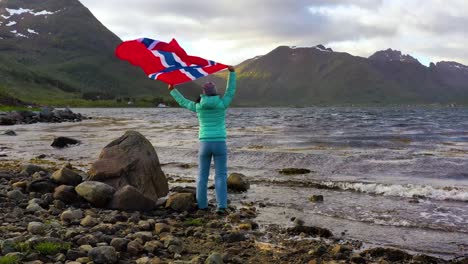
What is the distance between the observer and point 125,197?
12.5 meters

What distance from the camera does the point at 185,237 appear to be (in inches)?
400

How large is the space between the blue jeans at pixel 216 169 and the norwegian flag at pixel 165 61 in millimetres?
2140

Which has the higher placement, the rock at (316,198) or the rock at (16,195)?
the rock at (16,195)

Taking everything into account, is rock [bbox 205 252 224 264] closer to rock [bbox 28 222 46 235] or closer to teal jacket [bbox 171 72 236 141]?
rock [bbox 28 222 46 235]

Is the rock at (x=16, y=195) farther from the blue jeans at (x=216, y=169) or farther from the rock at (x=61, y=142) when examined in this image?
the rock at (x=61, y=142)

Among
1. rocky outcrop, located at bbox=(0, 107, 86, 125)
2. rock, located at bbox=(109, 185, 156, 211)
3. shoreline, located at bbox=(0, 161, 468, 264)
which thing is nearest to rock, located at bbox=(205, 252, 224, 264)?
shoreline, located at bbox=(0, 161, 468, 264)

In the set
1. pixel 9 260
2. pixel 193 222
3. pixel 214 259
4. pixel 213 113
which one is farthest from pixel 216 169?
pixel 9 260

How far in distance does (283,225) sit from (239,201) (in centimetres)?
319

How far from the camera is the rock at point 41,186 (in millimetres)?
13836

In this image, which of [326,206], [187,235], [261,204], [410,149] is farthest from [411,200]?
[410,149]

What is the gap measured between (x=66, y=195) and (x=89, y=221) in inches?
108

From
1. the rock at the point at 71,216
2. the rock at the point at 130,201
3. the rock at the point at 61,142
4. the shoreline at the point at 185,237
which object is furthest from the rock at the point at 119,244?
the rock at the point at 61,142

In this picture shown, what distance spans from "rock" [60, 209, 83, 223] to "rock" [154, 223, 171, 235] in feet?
6.63

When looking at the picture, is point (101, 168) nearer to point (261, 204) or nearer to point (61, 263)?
point (261, 204)
